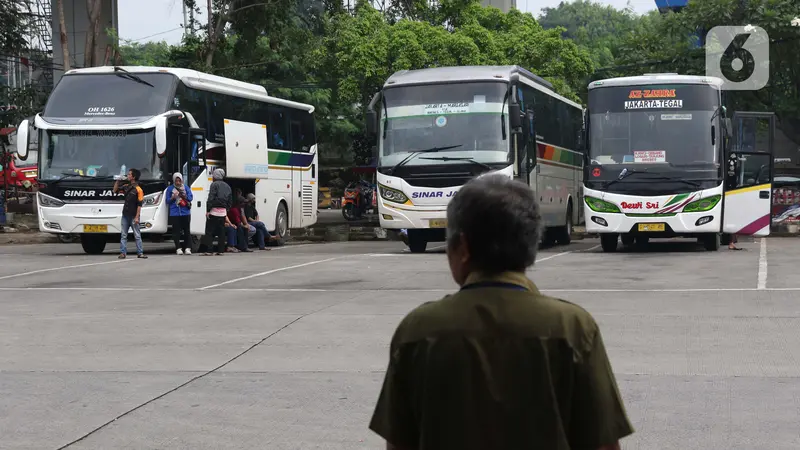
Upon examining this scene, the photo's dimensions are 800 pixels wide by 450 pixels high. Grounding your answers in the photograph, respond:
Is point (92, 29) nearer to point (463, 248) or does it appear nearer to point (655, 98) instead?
point (655, 98)

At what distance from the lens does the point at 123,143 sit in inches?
909

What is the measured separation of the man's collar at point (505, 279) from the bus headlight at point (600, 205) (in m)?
19.5

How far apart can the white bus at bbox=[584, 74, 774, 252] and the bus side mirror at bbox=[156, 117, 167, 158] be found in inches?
326

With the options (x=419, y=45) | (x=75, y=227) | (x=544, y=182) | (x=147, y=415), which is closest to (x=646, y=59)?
(x=419, y=45)

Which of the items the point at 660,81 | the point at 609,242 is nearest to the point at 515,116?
the point at 660,81

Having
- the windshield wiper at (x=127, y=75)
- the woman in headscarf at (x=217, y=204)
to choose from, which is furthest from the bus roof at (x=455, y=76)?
the windshield wiper at (x=127, y=75)

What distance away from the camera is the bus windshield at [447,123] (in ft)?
72.7

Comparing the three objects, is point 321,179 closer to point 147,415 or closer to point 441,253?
point 441,253

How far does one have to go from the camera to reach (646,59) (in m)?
39.2

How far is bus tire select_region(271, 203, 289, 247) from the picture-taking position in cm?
2877

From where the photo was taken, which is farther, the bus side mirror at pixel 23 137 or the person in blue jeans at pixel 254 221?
the person in blue jeans at pixel 254 221

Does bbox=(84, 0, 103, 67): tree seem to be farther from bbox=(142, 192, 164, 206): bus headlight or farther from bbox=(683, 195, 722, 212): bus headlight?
bbox=(683, 195, 722, 212): bus headlight

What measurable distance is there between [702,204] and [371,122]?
6388 mm

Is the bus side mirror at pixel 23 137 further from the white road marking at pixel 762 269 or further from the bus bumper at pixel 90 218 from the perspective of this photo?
the white road marking at pixel 762 269
